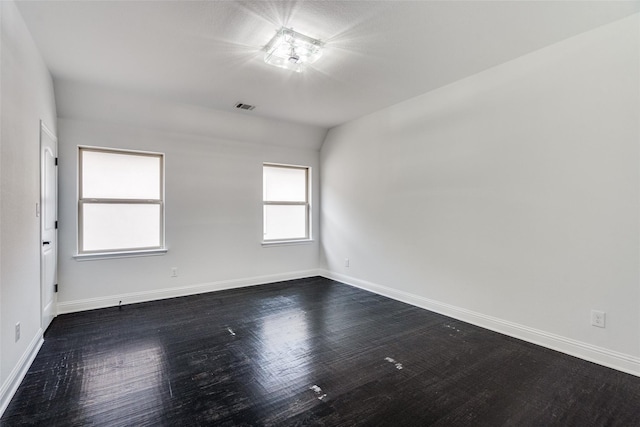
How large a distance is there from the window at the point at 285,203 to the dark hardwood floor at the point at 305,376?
2027 mm

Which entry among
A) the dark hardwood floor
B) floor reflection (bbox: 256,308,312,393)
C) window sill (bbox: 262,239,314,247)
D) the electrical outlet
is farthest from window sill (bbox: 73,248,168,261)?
the electrical outlet

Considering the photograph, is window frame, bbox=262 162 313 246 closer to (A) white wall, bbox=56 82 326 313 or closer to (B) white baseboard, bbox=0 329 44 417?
(A) white wall, bbox=56 82 326 313

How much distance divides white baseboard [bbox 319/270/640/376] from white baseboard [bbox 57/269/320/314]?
1851mm

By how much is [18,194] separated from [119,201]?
1.89 m

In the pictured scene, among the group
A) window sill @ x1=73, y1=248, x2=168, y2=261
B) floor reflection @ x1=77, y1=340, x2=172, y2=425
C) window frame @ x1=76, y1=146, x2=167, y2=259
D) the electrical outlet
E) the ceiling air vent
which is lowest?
floor reflection @ x1=77, y1=340, x2=172, y2=425

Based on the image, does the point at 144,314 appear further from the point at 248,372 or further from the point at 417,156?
the point at 417,156

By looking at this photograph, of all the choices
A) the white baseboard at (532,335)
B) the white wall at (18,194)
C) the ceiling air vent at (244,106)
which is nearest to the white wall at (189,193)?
the ceiling air vent at (244,106)

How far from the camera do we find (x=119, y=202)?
4.05 m

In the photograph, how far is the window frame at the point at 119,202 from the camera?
3.82 meters

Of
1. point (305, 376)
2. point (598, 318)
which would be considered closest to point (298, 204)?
A: point (305, 376)

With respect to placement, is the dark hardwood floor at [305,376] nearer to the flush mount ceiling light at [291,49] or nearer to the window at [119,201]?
the window at [119,201]

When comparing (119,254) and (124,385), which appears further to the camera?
(119,254)

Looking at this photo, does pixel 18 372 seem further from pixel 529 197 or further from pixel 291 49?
pixel 529 197

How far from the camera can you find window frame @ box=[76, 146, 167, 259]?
382 cm
